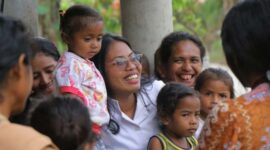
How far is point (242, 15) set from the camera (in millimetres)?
2482

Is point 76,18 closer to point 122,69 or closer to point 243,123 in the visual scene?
point 122,69

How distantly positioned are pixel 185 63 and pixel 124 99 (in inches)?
33.1

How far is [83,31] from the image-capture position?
389 centimetres

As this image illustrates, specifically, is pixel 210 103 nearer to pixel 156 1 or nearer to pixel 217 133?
pixel 156 1

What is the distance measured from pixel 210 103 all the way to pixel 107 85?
110cm

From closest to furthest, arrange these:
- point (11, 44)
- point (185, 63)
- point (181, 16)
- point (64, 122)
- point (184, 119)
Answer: point (11, 44) → point (64, 122) → point (184, 119) → point (185, 63) → point (181, 16)

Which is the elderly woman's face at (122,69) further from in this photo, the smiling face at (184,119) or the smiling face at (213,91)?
the smiling face at (213,91)

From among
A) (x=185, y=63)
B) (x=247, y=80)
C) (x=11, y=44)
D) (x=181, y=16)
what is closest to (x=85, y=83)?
(x=185, y=63)

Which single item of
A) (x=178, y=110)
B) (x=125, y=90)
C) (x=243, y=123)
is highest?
(x=243, y=123)

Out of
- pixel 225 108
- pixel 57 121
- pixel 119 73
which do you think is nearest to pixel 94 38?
pixel 119 73

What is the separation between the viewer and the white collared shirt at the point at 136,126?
369cm

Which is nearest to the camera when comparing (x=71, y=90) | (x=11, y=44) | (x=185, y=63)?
(x=11, y=44)

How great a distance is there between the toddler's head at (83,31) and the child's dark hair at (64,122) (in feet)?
3.53

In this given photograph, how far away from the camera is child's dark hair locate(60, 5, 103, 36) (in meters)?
3.90
